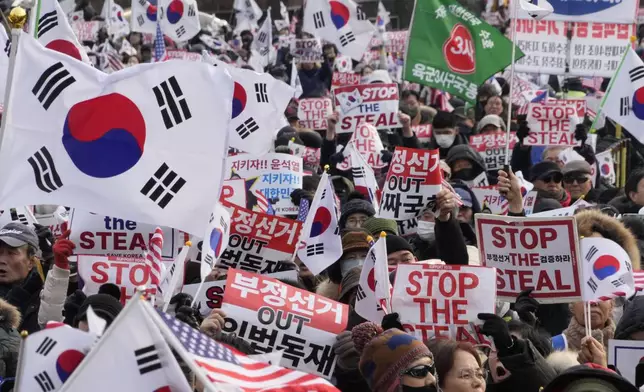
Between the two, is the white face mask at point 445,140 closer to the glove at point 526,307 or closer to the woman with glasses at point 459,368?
the glove at point 526,307

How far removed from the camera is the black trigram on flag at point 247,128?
10.8 meters

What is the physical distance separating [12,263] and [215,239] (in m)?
1.25

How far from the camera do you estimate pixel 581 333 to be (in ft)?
23.5

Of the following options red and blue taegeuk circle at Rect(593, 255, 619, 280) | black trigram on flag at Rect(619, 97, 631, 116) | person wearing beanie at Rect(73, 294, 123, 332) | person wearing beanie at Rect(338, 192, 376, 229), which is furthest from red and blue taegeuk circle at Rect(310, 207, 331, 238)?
black trigram on flag at Rect(619, 97, 631, 116)

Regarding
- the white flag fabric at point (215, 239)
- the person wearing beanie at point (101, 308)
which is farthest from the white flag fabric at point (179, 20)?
the person wearing beanie at point (101, 308)

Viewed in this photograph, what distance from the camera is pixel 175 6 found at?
61.5 feet

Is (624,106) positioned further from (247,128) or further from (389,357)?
(389,357)

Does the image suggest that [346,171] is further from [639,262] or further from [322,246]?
[639,262]

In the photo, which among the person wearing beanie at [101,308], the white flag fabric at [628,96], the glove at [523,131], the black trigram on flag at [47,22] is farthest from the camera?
the glove at [523,131]

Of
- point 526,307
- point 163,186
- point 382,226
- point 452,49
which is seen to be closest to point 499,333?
point 526,307

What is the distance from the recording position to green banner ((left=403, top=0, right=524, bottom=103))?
13117 mm

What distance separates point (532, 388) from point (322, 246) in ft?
9.38

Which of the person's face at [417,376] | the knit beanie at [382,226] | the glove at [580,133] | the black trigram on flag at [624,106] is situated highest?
the black trigram on flag at [624,106]

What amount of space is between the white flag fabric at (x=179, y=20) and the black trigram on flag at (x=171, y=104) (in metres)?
12.3
